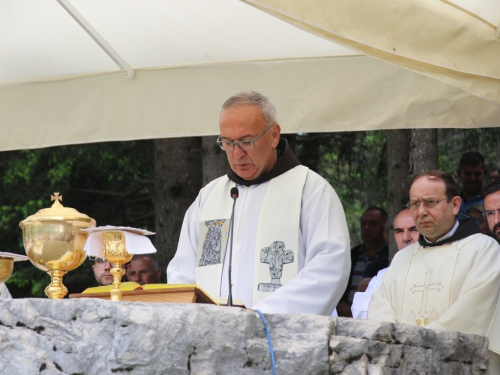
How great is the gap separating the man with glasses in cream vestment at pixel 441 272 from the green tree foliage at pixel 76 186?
5.97 m

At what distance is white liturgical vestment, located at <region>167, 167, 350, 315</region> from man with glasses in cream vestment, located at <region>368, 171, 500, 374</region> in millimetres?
742

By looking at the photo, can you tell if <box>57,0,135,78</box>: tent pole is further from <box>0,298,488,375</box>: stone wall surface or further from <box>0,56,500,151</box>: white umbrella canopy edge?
<box>0,298,488,375</box>: stone wall surface

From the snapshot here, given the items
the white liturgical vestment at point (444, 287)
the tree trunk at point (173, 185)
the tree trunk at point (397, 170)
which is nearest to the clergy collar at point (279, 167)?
the white liturgical vestment at point (444, 287)

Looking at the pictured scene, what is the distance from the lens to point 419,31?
4691 millimetres

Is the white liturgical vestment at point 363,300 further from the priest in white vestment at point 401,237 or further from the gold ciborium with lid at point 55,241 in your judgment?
the gold ciborium with lid at point 55,241

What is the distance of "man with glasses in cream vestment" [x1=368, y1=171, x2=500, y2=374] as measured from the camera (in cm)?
530

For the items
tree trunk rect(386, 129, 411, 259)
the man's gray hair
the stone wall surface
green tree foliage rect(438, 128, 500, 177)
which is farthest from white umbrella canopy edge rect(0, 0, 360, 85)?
green tree foliage rect(438, 128, 500, 177)

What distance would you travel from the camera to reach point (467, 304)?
5.29 metres

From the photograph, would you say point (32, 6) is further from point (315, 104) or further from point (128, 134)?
point (315, 104)

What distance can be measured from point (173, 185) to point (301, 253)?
454 centimetres

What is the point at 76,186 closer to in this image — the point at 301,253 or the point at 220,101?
the point at 220,101

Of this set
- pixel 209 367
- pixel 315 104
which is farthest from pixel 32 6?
pixel 209 367

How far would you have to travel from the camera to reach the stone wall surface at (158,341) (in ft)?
11.1

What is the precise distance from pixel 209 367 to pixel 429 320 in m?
2.42
